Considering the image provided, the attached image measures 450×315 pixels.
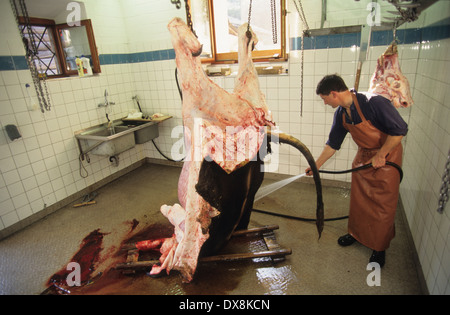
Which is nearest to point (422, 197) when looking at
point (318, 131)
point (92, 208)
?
point (318, 131)

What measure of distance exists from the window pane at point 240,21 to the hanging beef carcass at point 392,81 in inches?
62.4

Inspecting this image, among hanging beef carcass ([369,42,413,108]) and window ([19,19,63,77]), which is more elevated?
window ([19,19,63,77])

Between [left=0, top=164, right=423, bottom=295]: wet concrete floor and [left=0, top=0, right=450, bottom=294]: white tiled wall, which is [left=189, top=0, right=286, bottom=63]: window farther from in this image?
[left=0, top=164, right=423, bottom=295]: wet concrete floor

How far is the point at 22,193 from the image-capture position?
3500 millimetres

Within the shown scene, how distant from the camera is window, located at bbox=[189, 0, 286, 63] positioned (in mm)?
3727

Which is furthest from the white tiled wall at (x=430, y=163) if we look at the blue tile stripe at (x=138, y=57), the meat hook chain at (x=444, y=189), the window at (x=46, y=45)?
the window at (x=46, y=45)

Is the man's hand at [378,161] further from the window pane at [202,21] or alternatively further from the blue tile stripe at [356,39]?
the window pane at [202,21]

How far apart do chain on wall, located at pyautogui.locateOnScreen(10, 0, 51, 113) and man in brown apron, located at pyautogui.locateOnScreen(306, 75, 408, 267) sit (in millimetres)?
3365

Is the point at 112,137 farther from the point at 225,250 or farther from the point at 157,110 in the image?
the point at 225,250

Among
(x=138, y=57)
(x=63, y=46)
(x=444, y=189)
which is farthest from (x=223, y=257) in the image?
(x=63, y=46)

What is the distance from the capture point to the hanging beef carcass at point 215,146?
171cm

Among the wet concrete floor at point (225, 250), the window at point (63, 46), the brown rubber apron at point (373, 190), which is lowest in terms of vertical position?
the wet concrete floor at point (225, 250)

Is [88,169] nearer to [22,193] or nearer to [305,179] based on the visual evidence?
[22,193]

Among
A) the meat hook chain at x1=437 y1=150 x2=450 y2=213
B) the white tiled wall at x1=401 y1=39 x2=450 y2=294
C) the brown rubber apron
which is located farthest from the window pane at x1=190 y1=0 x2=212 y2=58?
the meat hook chain at x1=437 y1=150 x2=450 y2=213
